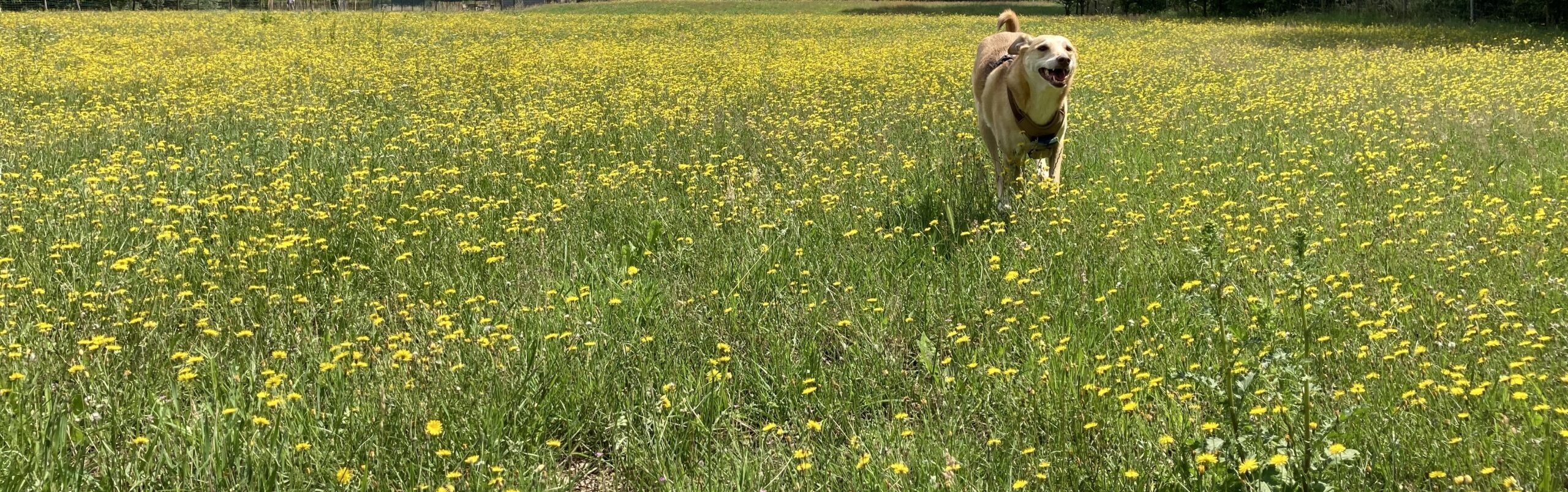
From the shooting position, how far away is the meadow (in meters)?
2.75

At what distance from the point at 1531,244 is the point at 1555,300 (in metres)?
0.89

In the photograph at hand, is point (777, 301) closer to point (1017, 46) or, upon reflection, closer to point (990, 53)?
point (1017, 46)

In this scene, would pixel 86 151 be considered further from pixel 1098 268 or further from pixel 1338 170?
Result: pixel 1338 170

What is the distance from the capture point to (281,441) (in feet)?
9.29

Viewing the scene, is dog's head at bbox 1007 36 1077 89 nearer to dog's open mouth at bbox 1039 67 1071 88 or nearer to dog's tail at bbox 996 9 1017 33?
dog's open mouth at bbox 1039 67 1071 88

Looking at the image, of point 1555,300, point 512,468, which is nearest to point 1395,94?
point 1555,300

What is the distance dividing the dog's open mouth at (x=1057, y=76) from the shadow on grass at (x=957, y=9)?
137 ft

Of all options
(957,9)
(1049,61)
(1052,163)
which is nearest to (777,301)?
(1049,61)

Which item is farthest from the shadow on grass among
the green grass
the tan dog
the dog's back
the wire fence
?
the tan dog

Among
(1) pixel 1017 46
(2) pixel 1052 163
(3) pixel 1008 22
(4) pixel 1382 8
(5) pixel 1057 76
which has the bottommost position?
Result: (2) pixel 1052 163

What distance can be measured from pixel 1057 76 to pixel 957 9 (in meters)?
48.2

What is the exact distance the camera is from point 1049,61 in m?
5.94

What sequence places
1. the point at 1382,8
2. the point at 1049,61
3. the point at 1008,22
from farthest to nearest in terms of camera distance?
the point at 1382,8 → the point at 1008,22 → the point at 1049,61

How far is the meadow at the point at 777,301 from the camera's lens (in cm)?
275
